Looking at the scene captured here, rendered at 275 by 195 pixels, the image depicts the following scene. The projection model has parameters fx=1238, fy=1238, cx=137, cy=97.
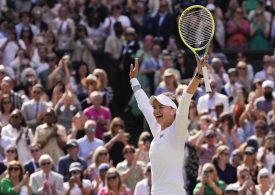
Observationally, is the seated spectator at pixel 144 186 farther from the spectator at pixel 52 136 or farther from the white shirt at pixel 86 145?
the spectator at pixel 52 136

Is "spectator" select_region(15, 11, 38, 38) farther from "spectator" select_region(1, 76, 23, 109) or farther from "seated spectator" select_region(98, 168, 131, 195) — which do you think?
"seated spectator" select_region(98, 168, 131, 195)

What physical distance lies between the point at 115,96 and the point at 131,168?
5712 millimetres

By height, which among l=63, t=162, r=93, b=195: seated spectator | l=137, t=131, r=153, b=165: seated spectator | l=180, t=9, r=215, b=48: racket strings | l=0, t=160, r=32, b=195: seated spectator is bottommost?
l=137, t=131, r=153, b=165: seated spectator

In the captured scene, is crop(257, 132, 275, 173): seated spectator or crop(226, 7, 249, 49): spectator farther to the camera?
crop(226, 7, 249, 49): spectator

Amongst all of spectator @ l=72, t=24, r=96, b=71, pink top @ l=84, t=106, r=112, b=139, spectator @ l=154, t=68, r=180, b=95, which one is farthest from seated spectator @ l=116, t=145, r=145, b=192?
spectator @ l=72, t=24, r=96, b=71

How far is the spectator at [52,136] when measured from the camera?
64.0 ft

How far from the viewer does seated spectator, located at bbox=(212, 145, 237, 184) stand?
19.0 m

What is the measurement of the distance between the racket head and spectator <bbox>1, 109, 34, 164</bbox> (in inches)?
267

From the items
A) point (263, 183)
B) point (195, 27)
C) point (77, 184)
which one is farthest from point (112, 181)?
point (195, 27)

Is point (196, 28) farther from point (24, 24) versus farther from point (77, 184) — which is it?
point (24, 24)

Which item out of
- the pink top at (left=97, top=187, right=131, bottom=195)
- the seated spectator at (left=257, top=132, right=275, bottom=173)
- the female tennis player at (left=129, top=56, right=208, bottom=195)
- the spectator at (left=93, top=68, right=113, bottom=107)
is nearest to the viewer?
the female tennis player at (left=129, top=56, right=208, bottom=195)

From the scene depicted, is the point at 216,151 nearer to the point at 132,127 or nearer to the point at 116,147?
the point at 116,147

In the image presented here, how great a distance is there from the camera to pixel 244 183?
1802 centimetres

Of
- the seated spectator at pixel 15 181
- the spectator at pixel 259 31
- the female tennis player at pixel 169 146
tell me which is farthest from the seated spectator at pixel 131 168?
the spectator at pixel 259 31
